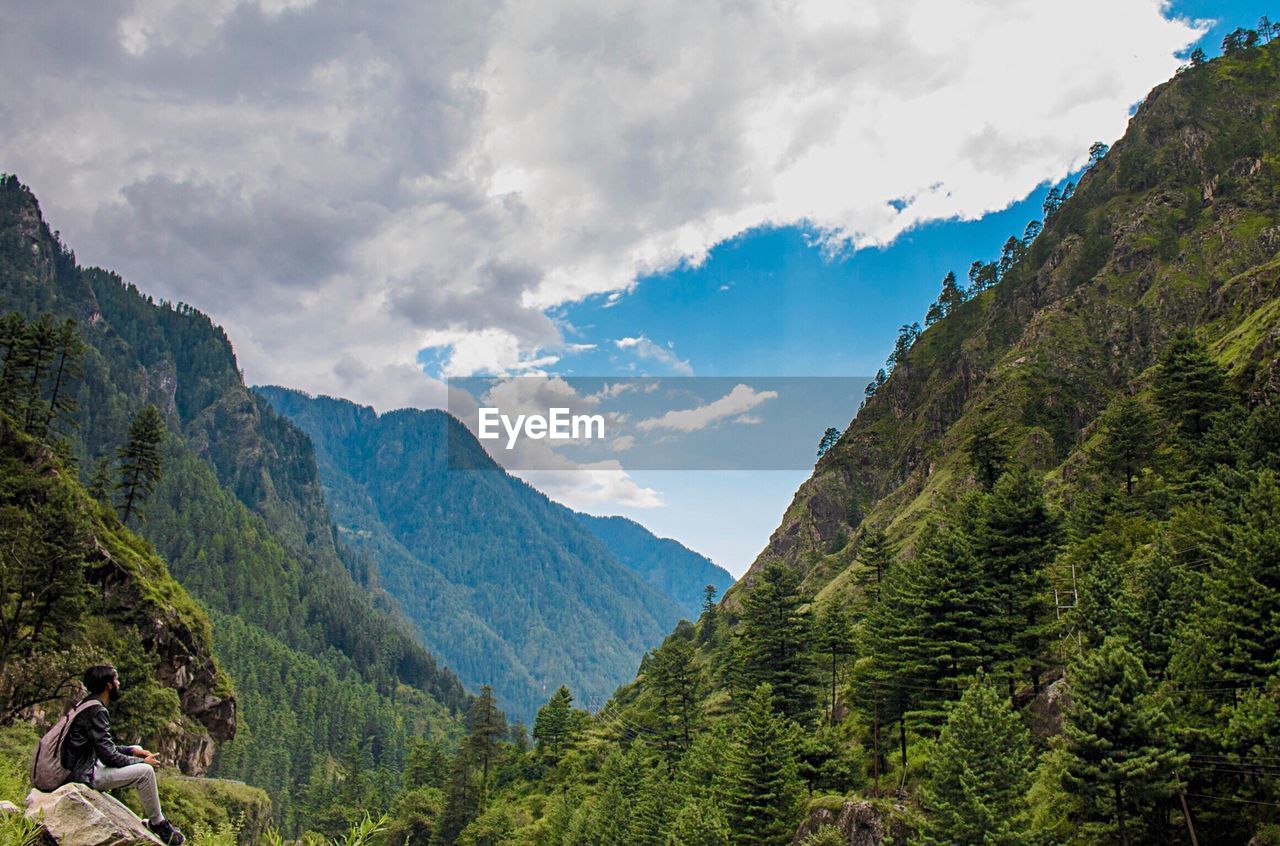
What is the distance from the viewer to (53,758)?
35.7 feet

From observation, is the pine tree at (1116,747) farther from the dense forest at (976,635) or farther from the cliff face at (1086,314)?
the cliff face at (1086,314)

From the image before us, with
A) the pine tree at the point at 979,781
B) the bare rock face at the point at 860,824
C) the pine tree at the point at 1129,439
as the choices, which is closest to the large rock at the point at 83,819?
the pine tree at the point at 979,781

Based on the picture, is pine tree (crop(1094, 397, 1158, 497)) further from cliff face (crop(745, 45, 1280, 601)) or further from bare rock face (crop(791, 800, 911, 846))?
bare rock face (crop(791, 800, 911, 846))

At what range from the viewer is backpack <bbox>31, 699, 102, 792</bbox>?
10695 mm

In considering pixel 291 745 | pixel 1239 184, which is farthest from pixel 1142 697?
pixel 291 745

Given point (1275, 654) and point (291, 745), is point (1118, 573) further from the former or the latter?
point (291, 745)

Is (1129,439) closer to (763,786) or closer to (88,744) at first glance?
(763,786)

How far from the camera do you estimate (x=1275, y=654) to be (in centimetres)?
3170

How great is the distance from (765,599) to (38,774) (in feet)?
197

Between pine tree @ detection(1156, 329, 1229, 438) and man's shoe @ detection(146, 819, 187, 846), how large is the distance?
83036 mm

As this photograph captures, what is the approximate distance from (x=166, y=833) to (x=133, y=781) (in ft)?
3.17

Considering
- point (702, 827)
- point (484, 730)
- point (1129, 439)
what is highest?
point (1129, 439)

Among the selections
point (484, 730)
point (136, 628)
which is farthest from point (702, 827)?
point (484, 730)

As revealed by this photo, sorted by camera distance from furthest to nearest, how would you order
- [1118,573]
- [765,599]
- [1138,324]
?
[1138,324] → [765,599] → [1118,573]
